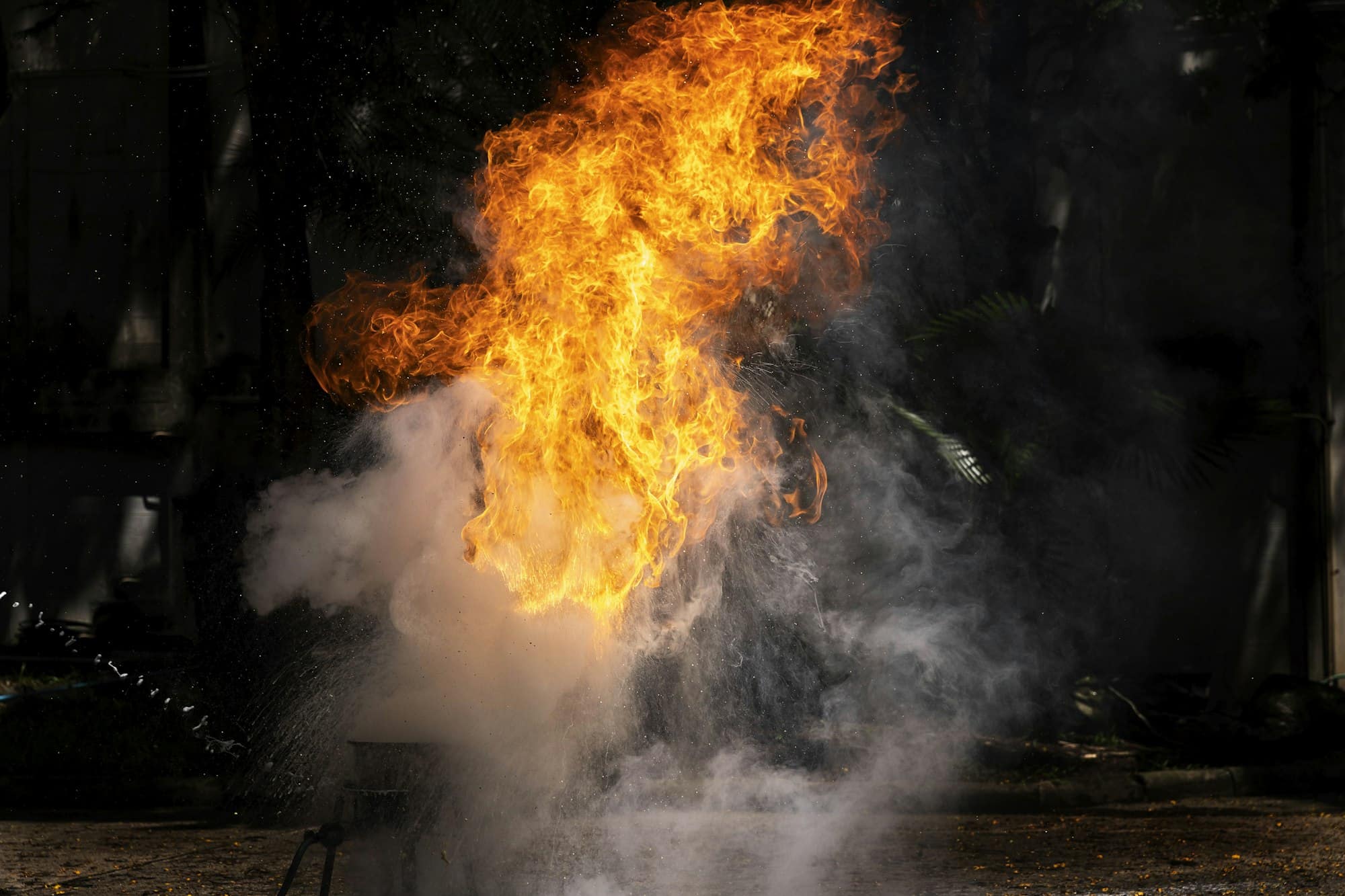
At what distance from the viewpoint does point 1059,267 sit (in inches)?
422

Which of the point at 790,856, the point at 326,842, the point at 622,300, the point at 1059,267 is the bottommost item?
the point at 790,856

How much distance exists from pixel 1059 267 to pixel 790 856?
614 centimetres

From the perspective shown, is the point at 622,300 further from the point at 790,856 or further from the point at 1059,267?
the point at 1059,267

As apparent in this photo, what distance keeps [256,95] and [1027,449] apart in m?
6.45

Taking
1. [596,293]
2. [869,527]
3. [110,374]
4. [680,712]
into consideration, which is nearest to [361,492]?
[596,293]

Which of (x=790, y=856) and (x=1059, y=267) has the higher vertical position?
(x=1059, y=267)

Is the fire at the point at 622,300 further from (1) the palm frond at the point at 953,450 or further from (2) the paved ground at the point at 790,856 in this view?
(1) the palm frond at the point at 953,450

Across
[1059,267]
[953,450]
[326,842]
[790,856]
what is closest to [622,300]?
[326,842]

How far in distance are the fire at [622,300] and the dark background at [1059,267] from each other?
208cm

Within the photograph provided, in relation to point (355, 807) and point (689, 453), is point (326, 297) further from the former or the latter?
point (355, 807)

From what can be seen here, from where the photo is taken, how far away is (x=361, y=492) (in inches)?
214

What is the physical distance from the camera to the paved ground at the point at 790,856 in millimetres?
5816

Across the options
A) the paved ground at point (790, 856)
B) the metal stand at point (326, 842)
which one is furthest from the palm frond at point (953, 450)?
the metal stand at point (326, 842)

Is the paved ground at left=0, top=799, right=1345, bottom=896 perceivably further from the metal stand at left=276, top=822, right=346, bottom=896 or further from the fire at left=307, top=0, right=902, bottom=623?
the fire at left=307, top=0, right=902, bottom=623
